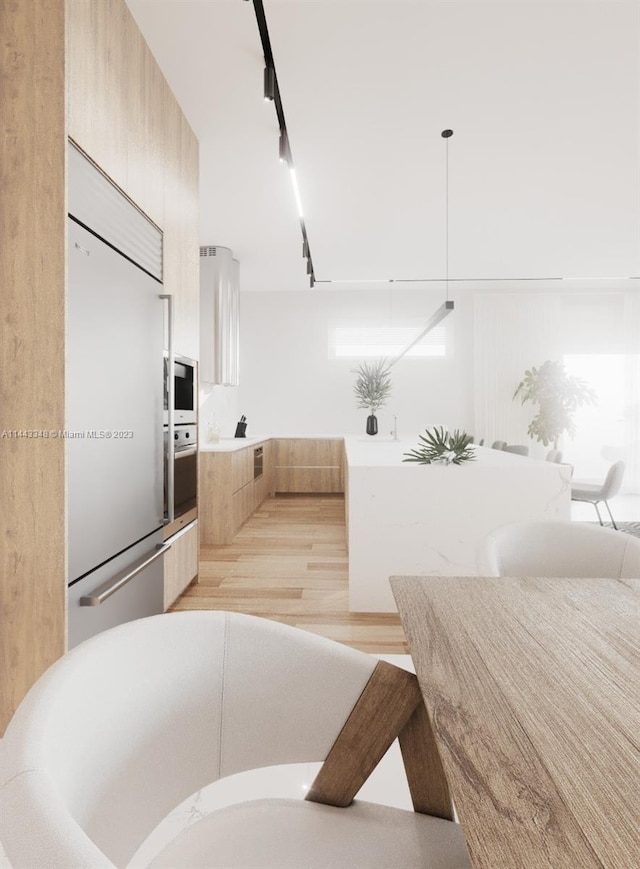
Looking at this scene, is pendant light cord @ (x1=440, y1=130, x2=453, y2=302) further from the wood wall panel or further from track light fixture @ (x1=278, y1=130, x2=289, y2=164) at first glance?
the wood wall panel

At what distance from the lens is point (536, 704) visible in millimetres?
648

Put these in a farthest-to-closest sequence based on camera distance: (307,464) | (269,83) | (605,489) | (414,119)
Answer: (307,464) < (605,489) < (414,119) < (269,83)

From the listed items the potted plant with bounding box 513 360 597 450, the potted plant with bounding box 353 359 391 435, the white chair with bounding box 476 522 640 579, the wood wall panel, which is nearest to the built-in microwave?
the wood wall panel

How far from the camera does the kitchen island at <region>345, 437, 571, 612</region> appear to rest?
8.75ft

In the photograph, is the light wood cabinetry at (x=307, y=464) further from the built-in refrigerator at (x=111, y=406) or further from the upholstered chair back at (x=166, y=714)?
the upholstered chair back at (x=166, y=714)

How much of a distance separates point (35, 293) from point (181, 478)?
1.39 metres

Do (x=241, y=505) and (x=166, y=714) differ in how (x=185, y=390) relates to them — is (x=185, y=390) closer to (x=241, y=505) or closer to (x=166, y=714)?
(x=241, y=505)

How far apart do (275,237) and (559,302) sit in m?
4.32

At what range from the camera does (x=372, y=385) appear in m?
6.78

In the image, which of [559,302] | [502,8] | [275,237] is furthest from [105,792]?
[559,302]

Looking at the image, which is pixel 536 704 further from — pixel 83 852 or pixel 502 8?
pixel 502 8

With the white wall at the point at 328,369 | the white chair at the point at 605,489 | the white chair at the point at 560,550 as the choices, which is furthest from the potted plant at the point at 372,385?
the white chair at the point at 560,550

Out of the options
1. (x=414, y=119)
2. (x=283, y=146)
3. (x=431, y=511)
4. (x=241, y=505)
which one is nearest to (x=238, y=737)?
(x=431, y=511)

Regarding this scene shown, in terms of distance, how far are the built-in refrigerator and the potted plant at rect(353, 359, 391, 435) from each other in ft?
14.5
